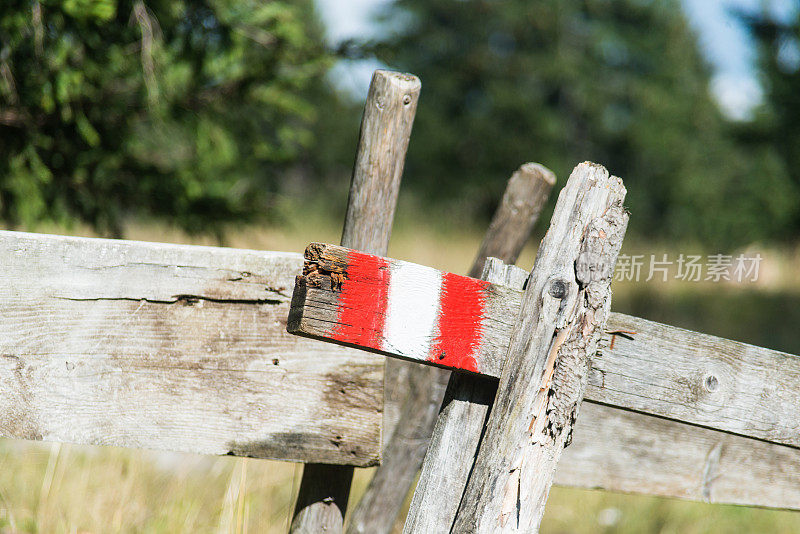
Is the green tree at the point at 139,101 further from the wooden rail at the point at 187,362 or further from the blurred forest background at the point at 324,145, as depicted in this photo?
the wooden rail at the point at 187,362

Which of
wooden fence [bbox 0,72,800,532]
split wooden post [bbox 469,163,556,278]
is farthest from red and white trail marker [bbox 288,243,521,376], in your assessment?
split wooden post [bbox 469,163,556,278]

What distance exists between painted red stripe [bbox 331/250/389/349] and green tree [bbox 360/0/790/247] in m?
12.3

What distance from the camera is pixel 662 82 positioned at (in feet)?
52.2

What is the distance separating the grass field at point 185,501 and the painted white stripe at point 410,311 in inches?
28.5

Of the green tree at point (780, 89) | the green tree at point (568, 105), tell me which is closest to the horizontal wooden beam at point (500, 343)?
the green tree at point (780, 89)

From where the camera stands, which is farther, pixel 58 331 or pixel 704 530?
pixel 704 530

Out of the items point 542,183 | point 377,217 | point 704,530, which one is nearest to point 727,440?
point 542,183

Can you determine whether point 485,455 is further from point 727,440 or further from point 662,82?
point 662,82

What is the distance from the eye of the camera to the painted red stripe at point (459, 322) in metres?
1.18

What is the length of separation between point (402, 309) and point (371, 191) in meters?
0.50

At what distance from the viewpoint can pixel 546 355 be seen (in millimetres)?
1182

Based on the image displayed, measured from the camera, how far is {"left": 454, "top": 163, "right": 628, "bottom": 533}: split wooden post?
117 centimetres

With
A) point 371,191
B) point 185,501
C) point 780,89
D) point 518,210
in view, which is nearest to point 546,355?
point 371,191

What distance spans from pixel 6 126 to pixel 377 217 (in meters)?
2.05
